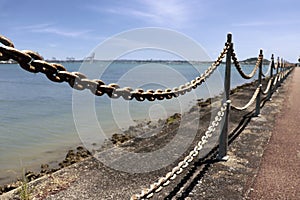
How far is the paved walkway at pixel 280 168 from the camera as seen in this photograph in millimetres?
3008

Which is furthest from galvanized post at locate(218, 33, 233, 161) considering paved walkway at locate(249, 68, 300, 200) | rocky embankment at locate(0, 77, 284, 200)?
paved walkway at locate(249, 68, 300, 200)

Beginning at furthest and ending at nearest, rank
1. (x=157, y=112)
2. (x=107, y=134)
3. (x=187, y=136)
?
(x=157, y=112) < (x=107, y=134) < (x=187, y=136)

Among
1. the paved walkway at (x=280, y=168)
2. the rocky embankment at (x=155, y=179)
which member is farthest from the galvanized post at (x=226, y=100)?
the paved walkway at (x=280, y=168)

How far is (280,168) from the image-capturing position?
12.1 ft

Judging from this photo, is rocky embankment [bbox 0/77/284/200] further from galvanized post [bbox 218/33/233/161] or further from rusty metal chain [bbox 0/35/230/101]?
rusty metal chain [bbox 0/35/230/101]

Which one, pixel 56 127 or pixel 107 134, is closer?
pixel 107 134

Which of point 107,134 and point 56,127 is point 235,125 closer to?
point 107,134

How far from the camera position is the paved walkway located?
3.01 metres

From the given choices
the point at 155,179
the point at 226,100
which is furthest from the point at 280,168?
the point at 155,179

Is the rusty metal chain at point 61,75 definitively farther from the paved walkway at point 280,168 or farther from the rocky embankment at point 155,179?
the paved walkway at point 280,168

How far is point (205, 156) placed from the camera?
411 cm

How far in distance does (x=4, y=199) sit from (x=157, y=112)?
11903 mm

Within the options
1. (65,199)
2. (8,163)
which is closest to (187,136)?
(65,199)

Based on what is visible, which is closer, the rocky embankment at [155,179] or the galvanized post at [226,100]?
the rocky embankment at [155,179]
